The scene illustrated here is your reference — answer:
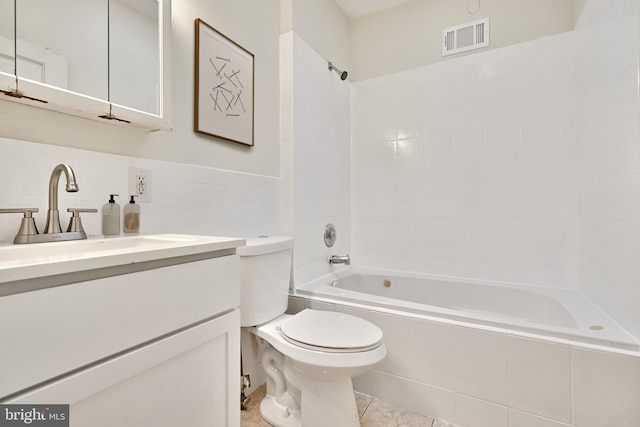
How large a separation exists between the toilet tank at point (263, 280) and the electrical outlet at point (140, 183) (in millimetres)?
413

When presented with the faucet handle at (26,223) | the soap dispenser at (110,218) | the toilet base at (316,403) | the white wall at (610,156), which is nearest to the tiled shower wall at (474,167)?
the white wall at (610,156)

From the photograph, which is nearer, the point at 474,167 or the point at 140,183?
the point at 140,183

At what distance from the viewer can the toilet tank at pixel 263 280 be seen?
4.42ft

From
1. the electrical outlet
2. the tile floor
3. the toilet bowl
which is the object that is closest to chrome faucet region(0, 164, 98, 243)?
the electrical outlet

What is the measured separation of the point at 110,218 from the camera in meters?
1.07

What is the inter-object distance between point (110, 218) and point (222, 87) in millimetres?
830

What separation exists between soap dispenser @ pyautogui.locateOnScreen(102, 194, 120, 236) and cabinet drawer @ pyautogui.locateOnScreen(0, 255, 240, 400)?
478 mm

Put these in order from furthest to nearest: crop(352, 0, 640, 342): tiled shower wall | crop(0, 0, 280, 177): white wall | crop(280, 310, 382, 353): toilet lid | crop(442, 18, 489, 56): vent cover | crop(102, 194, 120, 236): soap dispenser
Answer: crop(442, 18, 489, 56): vent cover → crop(352, 0, 640, 342): tiled shower wall → crop(280, 310, 382, 353): toilet lid → crop(102, 194, 120, 236): soap dispenser → crop(0, 0, 280, 177): white wall

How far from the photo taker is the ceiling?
2.36 meters

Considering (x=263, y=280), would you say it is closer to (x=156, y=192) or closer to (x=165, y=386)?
(x=156, y=192)

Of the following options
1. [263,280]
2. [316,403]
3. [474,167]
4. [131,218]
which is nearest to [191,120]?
[131,218]

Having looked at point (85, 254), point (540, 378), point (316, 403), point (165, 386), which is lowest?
point (316, 403)

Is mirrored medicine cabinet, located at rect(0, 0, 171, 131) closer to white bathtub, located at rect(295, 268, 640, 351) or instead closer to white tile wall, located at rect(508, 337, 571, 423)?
white bathtub, located at rect(295, 268, 640, 351)

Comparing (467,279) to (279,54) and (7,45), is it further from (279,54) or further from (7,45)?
(7,45)
